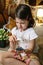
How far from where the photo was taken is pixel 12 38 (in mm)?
1357

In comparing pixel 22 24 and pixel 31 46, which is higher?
pixel 22 24

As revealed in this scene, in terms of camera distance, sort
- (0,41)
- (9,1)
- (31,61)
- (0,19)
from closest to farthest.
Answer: (31,61), (0,41), (0,19), (9,1)

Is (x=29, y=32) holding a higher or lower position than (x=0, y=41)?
higher

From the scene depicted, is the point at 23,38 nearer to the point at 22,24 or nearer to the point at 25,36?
the point at 25,36

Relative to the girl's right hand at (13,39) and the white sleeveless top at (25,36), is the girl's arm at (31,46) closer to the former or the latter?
the white sleeveless top at (25,36)

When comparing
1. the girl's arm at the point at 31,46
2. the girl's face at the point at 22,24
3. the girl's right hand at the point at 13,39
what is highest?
the girl's face at the point at 22,24

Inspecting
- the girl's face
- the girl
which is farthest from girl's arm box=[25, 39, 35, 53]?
the girl's face

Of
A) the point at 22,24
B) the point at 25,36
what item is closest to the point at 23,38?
the point at 25,36

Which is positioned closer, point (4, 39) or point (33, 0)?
point (4, 39)

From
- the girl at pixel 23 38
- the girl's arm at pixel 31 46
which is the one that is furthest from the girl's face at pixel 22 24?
the girl's arm at pixel 31 46

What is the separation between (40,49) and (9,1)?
2.00m

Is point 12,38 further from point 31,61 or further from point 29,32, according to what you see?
point 31,61

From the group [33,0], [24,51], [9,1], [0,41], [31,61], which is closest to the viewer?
[31,61]

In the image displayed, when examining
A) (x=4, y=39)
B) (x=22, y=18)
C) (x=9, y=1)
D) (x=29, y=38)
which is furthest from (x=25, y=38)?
(x=9, y=1)
